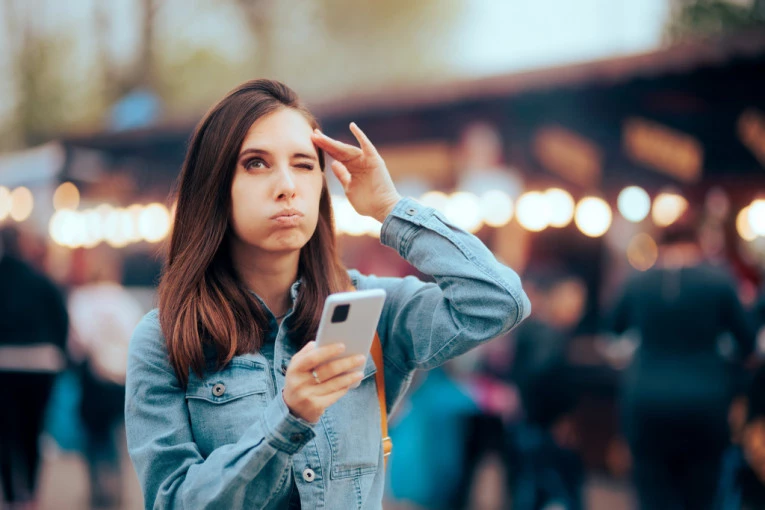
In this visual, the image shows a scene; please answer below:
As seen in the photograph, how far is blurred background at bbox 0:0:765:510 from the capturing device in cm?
480

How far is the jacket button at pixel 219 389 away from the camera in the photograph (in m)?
1.42

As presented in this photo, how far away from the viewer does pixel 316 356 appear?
1.21m

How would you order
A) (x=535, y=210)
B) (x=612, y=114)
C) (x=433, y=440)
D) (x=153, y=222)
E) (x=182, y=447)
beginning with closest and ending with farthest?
(x=182, y=447) < (x=433, y=440) < (x=612, y=114) < (x=535, y=210) < (x=153, y=222)

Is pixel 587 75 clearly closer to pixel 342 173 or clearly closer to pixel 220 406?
pixel 342 173

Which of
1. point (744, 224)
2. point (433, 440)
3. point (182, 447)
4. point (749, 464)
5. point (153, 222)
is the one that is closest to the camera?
point (182, 447)

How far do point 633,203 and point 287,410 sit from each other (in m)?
7.32

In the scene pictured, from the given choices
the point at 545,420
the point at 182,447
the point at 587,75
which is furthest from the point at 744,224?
the point at 182,447

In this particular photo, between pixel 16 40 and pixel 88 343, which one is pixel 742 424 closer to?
pixel 88 343

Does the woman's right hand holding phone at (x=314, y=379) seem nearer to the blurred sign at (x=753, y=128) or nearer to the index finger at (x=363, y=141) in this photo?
the index finger at (x=363, y=141)

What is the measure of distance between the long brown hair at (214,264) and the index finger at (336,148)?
7 cm

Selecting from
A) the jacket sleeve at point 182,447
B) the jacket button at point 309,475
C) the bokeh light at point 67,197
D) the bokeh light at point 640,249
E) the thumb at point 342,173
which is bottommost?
the bokeh light at point 67,197

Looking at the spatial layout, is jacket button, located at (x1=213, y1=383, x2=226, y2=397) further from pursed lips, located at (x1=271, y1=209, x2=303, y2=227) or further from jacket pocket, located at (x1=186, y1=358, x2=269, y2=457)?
pursed lips, located at (x1=271, y1=209, x2=303, y2=227)

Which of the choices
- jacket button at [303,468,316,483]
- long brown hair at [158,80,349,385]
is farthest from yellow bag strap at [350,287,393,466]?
jacket button at [303,468,316,483]

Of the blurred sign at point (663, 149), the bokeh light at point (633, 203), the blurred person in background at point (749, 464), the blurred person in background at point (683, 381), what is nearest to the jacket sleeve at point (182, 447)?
the blurred person in background at point (683, 381)
